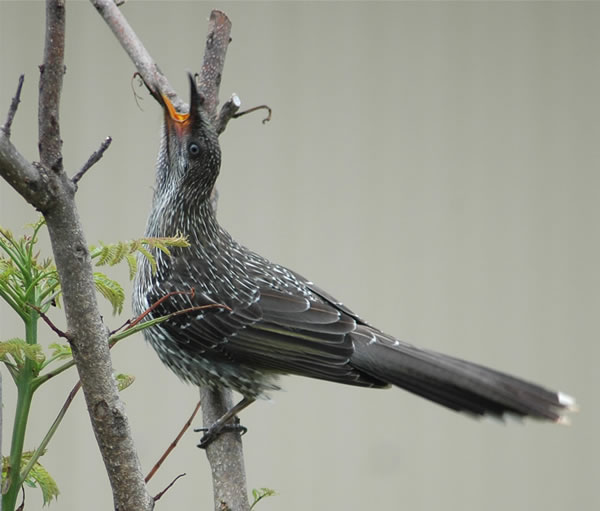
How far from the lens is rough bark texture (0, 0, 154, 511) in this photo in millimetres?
1268

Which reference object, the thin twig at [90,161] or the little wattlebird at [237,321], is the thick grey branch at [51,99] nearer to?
the thin twig at [90,161]

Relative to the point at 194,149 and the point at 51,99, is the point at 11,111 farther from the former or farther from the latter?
the point at 194,149

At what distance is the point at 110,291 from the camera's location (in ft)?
5.18

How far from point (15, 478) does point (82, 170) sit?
0.59 metres

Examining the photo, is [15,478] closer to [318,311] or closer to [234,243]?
[318,311]

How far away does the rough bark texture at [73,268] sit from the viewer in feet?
4.16

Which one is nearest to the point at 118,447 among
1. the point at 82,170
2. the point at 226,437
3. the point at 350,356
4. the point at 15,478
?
the point at 15,478

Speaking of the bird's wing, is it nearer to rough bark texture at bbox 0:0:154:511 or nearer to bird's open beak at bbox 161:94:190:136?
bird's open beak at bbox 161:94:190:136

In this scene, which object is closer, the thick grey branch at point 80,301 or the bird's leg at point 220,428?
the thick grey branch at point 80,301

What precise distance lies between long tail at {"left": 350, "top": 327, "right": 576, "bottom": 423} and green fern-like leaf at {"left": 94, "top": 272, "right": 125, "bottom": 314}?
121 cm

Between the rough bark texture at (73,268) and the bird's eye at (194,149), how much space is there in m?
1.54

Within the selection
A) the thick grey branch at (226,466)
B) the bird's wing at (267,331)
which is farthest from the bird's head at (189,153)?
the thick grey branch at (226,466)

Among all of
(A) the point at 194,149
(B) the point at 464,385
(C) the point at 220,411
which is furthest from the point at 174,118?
(B) the point at 464,385

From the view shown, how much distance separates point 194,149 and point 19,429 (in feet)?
5.59
